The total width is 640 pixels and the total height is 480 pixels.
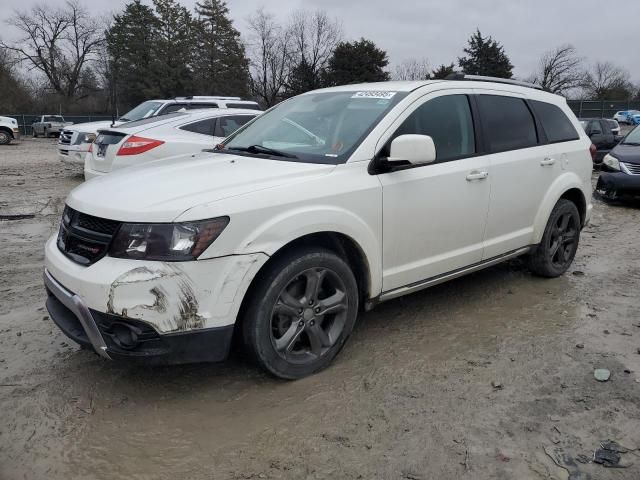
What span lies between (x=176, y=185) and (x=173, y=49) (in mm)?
59479

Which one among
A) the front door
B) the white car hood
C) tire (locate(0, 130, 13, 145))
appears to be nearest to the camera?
the white car hood

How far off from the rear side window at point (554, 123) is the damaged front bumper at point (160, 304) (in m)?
3.24

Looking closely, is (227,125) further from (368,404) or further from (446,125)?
(368,404)

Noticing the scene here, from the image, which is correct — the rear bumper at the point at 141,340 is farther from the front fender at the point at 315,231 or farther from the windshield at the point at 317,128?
the windshield at the point at 317,128

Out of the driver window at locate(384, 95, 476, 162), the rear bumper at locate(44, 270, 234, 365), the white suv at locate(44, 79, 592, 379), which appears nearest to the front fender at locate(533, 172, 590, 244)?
the white suv at locate(44, 79, 592, 379)

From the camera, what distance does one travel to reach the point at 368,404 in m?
3.13

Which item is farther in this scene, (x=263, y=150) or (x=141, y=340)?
(x=263, y=150)

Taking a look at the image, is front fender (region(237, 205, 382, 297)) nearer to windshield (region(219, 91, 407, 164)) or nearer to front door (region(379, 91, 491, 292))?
front door (region(379, 91, 491, 292))

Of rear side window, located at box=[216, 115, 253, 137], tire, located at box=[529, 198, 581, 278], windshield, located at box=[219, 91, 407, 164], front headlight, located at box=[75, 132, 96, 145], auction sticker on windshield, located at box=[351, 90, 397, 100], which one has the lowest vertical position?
tire, located at box=[529, 198, 581, 278]

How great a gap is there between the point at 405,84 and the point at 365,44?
Answer: 5755 cm

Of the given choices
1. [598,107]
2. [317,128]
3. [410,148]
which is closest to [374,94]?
[317,128]

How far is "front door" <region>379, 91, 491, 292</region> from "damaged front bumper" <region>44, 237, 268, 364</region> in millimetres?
1074

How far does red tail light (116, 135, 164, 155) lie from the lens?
802cm

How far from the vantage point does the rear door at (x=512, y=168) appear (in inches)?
171
